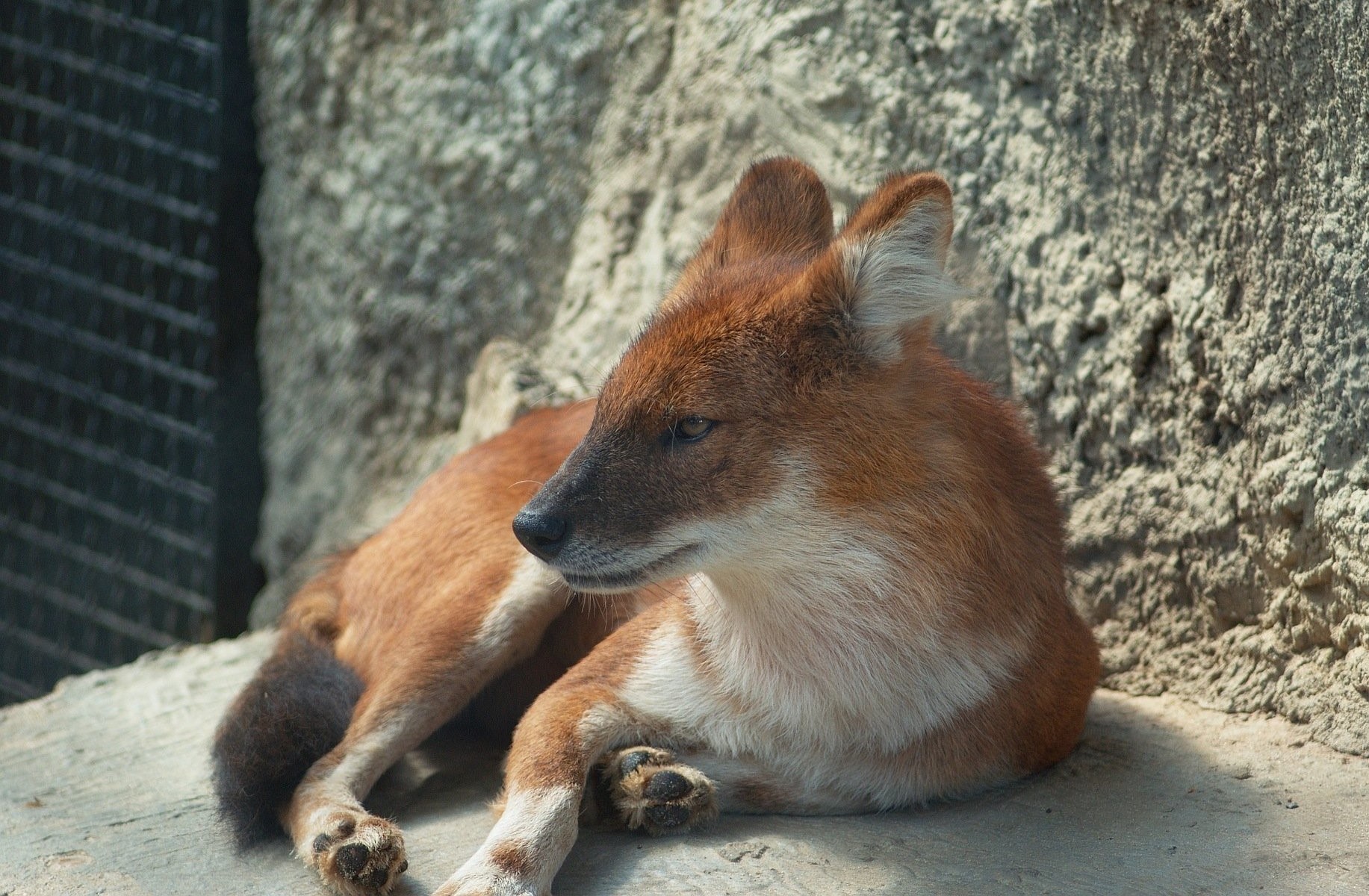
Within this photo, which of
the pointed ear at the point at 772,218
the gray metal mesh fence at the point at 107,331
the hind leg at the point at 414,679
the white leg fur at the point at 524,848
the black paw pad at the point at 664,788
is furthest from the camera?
the gray metal mesh fence at the point at 107,331

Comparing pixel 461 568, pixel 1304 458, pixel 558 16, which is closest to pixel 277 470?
pixel 558 16

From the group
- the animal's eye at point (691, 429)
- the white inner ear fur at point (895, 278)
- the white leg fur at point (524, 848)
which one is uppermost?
the white inner ear fur at point (895, 278)

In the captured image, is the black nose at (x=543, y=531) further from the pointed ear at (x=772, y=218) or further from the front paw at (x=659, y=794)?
the pointed ear at (x=772, y=218)

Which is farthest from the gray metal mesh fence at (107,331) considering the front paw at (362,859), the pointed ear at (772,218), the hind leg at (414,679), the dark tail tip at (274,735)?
the front paw at (362,859)

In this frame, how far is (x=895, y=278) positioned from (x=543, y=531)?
3.09 ft

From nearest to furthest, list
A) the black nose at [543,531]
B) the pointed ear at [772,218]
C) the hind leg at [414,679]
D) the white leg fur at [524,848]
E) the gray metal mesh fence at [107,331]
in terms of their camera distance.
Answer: the white leg fur at [524,848] < the black nose at [543,531] < the hind leg at [414,679] < the pointed ear at [772,218] < the gray metal mesh fence at [107,331]

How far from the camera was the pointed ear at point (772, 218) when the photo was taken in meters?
3.49

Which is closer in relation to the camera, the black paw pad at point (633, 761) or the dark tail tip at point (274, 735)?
the black paw pad at point (633, 761)

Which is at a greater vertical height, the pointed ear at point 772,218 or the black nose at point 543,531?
the pointed ear at point 772,218

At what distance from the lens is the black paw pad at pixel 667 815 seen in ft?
9.91

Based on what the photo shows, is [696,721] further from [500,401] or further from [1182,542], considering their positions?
[500,401]

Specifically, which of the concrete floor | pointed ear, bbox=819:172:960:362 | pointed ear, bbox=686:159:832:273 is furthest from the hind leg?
pointed ear, bbox=819:172:960:362

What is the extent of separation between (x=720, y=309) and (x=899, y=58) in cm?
161

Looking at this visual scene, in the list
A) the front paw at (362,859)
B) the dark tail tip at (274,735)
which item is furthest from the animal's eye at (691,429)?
the dark tail tip at (274,735)
